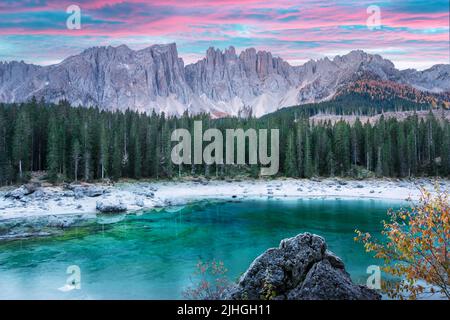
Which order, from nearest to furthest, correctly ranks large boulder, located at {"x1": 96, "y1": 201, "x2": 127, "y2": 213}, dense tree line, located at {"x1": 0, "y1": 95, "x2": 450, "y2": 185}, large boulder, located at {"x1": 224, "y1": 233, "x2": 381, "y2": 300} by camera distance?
large boulder, located at {"x1": 224, "y1": 233, "x2": 381, "y2": 300}
large boulder, located at {"x1": 96, "y1": 201, "x2": 127, "y2": 213}
dense tree line, located at {"x1": 0, "y1": 95, "x2": 450, "y2": 185}

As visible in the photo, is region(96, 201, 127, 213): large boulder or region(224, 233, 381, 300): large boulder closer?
region(224, 233, 381, 300): large boulder

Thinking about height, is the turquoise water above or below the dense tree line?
below

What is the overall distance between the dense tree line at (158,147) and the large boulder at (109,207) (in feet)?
59.2

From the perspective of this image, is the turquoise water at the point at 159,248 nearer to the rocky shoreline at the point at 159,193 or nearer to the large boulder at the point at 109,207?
the large boulder at the point at 109,207

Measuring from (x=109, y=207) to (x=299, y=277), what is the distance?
115 feet

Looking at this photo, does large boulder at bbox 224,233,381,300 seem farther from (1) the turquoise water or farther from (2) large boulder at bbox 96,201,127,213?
(2) large boulder at bbox 96,201,127,213

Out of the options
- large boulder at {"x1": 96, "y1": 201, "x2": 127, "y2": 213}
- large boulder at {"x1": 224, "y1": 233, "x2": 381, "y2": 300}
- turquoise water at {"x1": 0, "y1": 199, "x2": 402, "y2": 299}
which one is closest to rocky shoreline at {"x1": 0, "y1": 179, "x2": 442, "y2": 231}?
large boulder at {"x1": 96, "y1": 201, "x2": 127, "y2": 213}

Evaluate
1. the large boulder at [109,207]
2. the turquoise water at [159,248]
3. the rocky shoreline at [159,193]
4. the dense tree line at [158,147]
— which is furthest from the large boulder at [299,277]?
the dense tree line at [158,147]

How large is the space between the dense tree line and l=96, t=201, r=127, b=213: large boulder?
59.2ft

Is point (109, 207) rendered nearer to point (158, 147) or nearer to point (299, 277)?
point (158, 147)

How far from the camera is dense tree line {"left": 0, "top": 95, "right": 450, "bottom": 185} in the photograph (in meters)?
62.4

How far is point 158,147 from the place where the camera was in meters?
75.7
